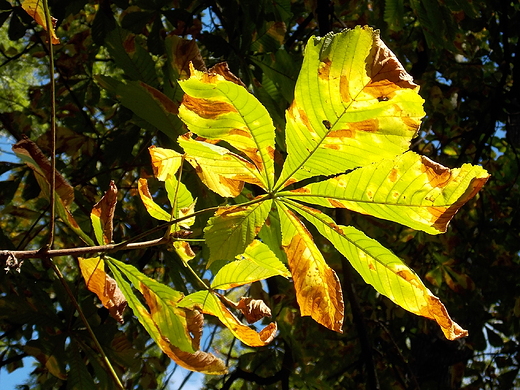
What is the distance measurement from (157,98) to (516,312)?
2.34 metres

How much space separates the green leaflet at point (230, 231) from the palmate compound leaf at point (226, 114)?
0.15 feet

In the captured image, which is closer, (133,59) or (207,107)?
(207,107)

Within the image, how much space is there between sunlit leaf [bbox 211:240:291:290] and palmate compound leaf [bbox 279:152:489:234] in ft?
0.59

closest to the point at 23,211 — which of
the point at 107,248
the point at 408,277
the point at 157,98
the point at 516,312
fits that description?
the point at 157,98

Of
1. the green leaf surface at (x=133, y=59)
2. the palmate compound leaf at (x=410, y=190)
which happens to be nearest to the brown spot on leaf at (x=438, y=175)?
the palmate compound leaf at (x=410, y=190)

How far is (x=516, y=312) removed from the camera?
252 cm

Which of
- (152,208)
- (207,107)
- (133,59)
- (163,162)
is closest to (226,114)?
(207,107)

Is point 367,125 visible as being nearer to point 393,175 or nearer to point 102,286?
point 393,175

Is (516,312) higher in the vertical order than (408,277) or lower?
lower

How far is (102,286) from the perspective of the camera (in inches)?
26.2

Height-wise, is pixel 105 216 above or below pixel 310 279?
above

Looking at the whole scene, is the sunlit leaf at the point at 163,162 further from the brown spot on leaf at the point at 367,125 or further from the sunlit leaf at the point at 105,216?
the brown spot on leaf at the point at 367,125

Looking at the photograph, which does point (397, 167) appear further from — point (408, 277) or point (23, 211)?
point (23, 211)

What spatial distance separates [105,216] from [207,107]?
0.23 m
